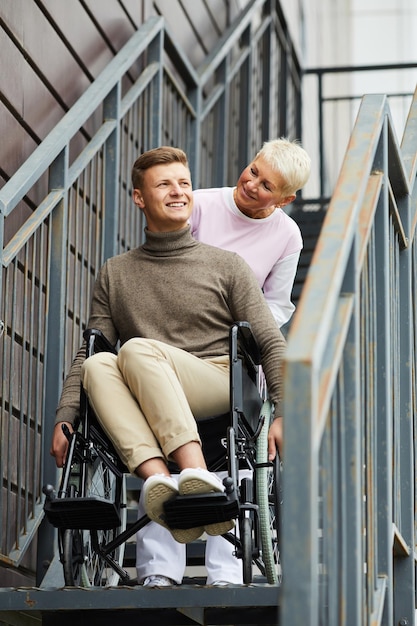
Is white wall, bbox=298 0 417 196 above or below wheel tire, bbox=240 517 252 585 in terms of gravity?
above

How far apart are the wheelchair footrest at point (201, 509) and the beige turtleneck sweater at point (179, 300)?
53cm

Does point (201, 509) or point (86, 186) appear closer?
point (201, 509)

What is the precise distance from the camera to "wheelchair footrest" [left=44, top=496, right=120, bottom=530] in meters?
2.56

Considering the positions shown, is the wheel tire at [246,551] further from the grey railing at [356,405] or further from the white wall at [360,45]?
the white wall at [360,45]

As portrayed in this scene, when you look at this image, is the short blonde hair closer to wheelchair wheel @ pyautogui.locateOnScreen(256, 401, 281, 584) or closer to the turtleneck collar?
the turtleneck collar

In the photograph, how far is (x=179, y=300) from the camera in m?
3.08

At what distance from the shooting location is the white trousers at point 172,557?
2.81 meters

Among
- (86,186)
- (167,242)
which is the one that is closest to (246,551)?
(167,242)

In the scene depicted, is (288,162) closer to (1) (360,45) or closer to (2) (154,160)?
(2) (154,160)

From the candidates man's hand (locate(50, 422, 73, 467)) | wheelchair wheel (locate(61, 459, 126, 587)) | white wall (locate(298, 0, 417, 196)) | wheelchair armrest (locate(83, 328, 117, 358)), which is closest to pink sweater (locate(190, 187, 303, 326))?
wheelchair armrest (locate(83, 328, 117, 358))

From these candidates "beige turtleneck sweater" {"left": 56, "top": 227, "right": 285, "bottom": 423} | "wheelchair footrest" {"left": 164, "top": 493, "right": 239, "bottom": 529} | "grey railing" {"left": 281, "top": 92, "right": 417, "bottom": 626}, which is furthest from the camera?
"beige turtleneck sweater" {"left": 56, "top": 227, "right": 285, "bottom": 423}

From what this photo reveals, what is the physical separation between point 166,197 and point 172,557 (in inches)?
37.9

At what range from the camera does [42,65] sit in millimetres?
4324

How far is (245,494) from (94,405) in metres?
0.42
